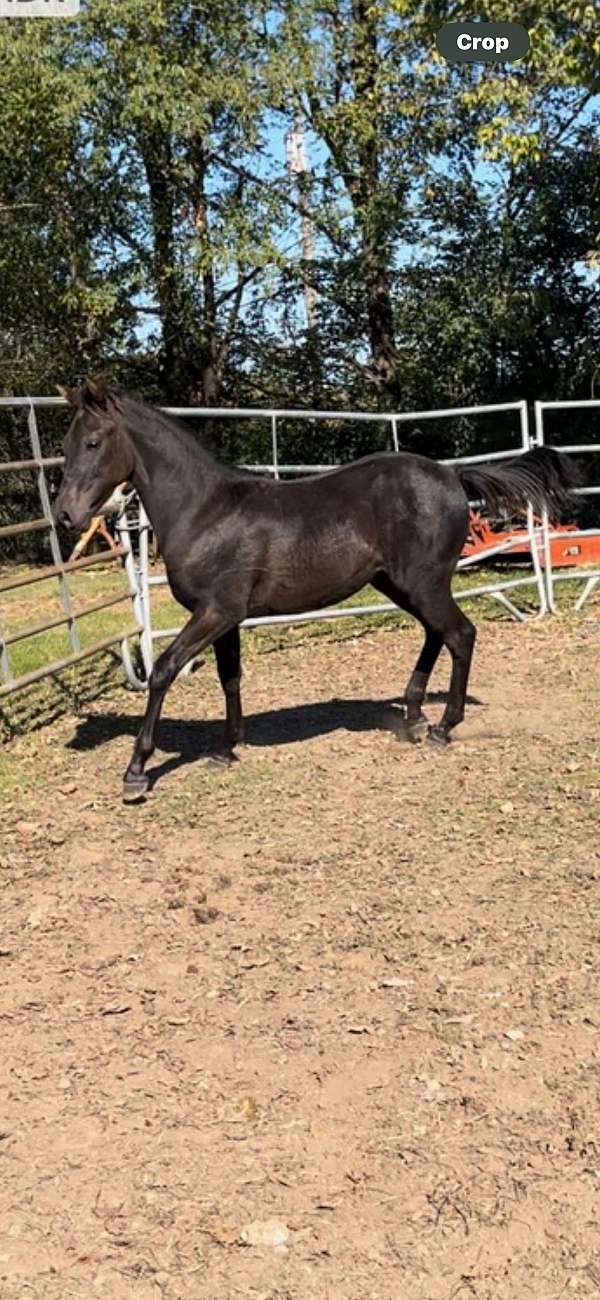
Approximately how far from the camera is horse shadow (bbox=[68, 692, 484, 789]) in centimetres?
589

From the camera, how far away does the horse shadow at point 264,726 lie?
5887mm

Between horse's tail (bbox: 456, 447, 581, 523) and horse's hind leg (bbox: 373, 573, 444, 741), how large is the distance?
70 centimetres

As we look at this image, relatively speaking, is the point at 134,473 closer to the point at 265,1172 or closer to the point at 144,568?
the point at 144,568

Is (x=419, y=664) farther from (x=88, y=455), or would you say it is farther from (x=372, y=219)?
(x=372, y=219)

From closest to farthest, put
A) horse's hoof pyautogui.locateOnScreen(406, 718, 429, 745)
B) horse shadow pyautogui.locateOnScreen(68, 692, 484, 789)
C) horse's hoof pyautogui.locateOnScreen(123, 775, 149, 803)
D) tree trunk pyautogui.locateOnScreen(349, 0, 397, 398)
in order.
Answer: horse's hoof pyautogui.locateOnScreen(123, 775, 149, 803) < horse's hoof pyautogui.locateOnScreen(406, 718, 429, 745) < horse shadow pyautogui.locateOnScreen(68, 692, 484, 789) < tree trunk pyautogui.locateOnScreen(349, 0, 397, 398)

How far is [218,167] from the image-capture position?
1481 centimetres

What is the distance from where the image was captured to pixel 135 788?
5059mm

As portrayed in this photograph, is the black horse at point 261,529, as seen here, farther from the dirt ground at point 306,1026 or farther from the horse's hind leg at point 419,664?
the dirt ground at point 306,1026

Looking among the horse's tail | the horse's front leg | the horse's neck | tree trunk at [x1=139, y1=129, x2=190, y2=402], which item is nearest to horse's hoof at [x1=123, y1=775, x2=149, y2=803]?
the horse's front leg

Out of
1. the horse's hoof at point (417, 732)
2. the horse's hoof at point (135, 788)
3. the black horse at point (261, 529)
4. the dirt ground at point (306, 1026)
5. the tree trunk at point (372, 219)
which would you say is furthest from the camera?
the tree trunk at point (372, 219)

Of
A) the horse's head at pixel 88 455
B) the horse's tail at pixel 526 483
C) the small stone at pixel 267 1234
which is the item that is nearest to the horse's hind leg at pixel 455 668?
the horse's tail at pixel 526 483

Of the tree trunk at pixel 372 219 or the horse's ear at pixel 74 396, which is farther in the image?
the tree trunk at pixel 372 219

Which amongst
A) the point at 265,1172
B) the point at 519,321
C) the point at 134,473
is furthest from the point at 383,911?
the point at 519,321

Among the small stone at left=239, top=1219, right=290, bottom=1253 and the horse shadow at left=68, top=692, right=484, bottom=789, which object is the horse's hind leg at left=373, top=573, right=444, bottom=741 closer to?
the horse shadow at left=68, top=692, right=484, bottom=789
